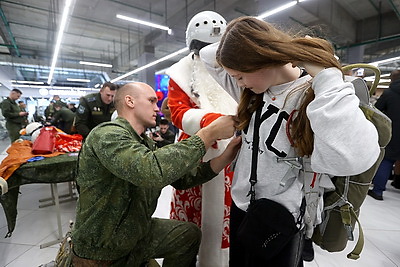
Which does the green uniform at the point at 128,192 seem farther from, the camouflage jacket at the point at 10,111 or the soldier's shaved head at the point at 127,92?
the camouflage jacket at the point at 10,111

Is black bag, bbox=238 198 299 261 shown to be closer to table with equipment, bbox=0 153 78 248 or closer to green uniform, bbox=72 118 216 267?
green uniform, bbox=72 118 216 267

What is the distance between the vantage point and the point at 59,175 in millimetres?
1933

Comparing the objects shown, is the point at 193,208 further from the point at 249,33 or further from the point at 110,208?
the point at 249,33

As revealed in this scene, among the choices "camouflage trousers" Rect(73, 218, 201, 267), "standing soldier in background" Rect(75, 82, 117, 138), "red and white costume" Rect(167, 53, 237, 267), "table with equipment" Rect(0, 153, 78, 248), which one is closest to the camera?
"red and white costume" Rect(167, 53, 237, 267)

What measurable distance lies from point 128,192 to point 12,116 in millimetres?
5679

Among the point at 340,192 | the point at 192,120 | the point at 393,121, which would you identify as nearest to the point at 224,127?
the point at 192,120

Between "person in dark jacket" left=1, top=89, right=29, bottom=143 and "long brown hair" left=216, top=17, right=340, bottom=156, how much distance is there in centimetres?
604

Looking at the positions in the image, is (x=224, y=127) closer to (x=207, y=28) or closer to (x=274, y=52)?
(x=274, y=52)

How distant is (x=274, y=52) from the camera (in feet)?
1.98

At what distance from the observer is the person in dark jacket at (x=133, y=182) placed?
33.6 inches

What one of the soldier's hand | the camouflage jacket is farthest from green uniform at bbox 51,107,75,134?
the soldier's hand

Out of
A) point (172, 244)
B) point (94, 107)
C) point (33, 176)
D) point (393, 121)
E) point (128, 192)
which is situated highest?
point (94, 107)

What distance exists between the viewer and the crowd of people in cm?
56

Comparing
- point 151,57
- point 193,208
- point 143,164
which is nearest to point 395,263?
point 193,208
